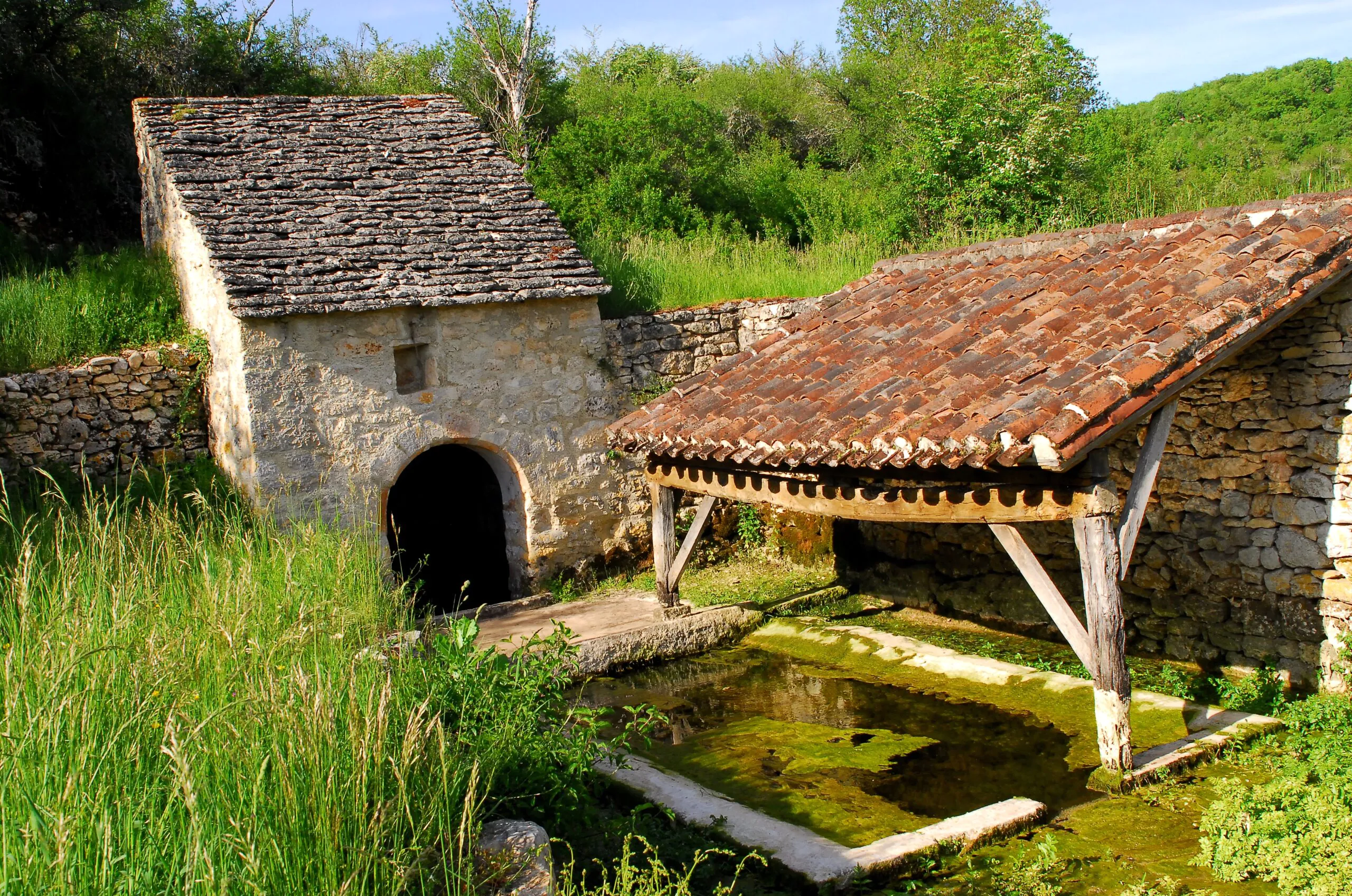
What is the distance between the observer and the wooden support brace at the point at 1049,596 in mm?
5379

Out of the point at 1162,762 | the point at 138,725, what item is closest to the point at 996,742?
the point at 1162,762

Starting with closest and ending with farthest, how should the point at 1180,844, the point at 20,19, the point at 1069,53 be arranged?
1. the point at 1180,844
2. the point at 20,19
3. the point at 1069,53

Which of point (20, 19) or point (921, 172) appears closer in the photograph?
point (20, 19)

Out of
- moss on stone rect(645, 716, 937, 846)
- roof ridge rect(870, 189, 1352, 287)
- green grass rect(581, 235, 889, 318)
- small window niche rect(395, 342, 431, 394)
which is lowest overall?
moss on stone rect(645, 716, 937, 846)

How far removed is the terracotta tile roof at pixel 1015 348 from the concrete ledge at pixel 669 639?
1483mm

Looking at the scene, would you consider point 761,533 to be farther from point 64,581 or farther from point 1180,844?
point 64,581

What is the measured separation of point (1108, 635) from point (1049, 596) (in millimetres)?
341

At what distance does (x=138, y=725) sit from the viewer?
3.18m

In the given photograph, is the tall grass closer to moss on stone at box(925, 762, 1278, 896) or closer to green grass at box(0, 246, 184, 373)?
moss on stone at box(925, 762, 1278, 896)

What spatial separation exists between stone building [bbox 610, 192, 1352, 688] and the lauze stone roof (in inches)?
96.0

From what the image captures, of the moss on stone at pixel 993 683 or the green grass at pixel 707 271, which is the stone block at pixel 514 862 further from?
the green grass at pixel 707 271

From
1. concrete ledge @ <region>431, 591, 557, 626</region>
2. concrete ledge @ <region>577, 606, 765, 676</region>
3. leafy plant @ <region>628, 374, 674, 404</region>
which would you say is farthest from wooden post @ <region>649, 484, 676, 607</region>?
leafy plant @ <region>628, 374, 674, 404</region>

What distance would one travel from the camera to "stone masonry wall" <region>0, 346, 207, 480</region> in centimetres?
863

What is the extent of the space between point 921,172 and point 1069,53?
8872mm
